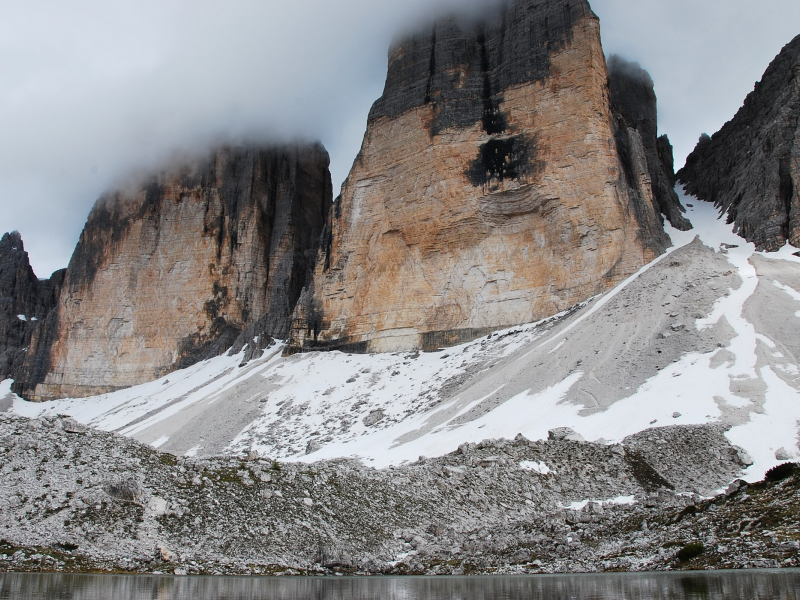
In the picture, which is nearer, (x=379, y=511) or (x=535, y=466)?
(x=379, y=511)

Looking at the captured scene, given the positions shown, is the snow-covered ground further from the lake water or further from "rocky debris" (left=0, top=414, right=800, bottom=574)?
the lake water

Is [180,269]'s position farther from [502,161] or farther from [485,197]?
[502,161]

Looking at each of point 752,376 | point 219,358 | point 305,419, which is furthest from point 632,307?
point 219,358

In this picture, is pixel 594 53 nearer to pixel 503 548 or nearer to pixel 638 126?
pixel 638 126

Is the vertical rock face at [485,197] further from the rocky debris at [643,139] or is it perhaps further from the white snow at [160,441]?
the white snow at [160,441]

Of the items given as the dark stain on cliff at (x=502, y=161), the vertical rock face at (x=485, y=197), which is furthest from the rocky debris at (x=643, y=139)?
the dark stain on cliff at (x=502, y=161)

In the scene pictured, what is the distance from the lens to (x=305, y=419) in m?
39.1

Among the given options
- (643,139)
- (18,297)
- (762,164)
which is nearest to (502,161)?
(762,164)

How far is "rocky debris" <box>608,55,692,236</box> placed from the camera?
159 ft

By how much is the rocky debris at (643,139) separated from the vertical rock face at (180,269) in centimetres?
3034

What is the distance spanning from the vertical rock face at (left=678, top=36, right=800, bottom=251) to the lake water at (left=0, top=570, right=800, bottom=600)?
35.4m

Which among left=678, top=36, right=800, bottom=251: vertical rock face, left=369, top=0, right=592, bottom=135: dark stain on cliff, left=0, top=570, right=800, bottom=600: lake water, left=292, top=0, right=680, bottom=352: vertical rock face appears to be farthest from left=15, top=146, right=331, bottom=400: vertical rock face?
left=0, top=570, right=800, bottom=600: lake water

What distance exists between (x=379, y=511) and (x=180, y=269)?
53.1 meters

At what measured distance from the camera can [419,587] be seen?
13477mm
